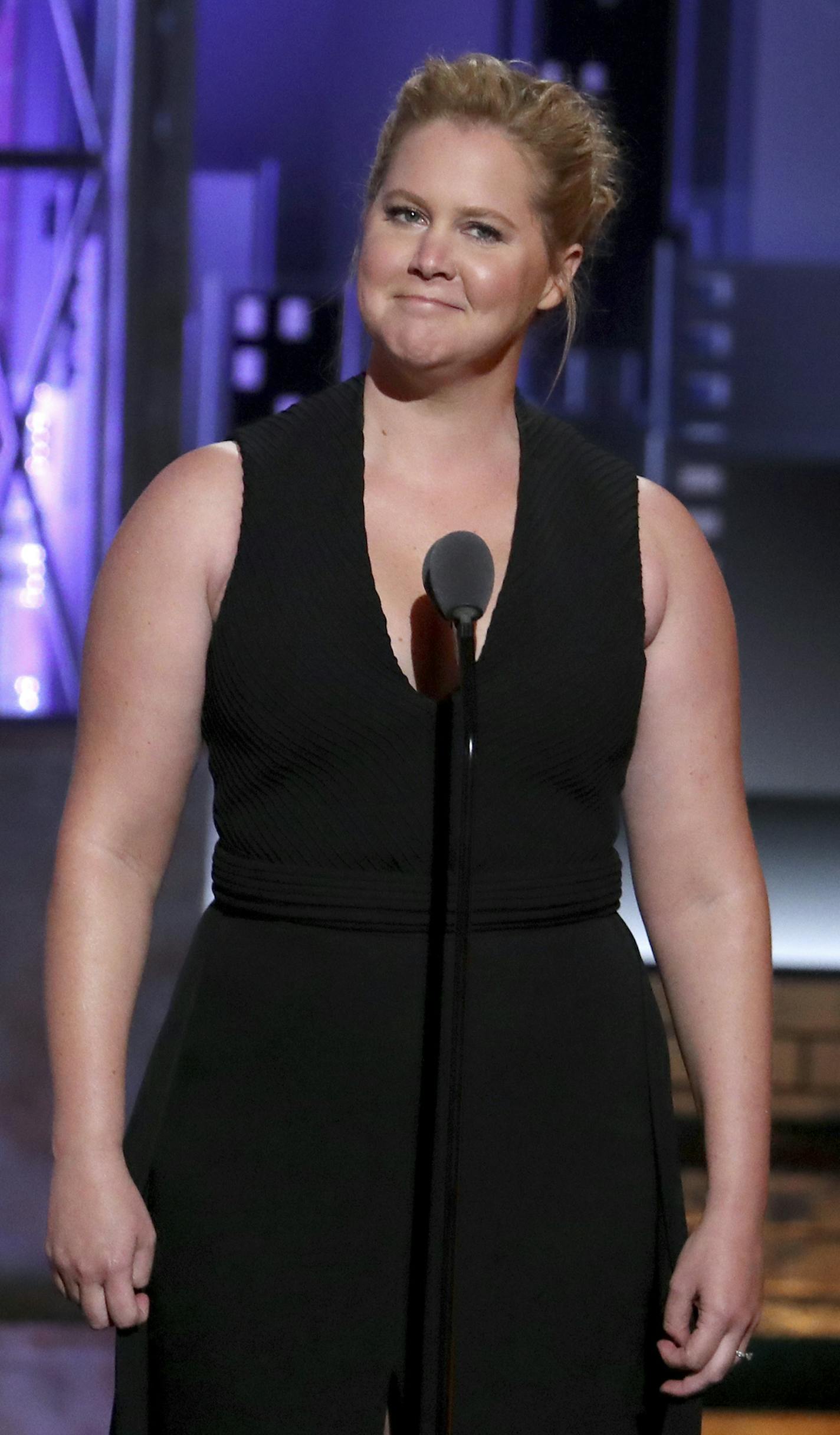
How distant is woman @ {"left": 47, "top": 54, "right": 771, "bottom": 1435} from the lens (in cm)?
107

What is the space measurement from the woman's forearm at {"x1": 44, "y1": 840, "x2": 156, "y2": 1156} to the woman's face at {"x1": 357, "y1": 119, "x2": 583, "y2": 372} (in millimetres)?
395

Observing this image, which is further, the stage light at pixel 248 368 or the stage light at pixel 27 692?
the stage light at pixel 27 692

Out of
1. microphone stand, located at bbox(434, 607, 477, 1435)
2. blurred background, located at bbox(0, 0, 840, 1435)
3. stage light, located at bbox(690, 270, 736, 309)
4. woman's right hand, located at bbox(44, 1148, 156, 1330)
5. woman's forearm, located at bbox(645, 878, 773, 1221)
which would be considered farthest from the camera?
stage light, located at bbox(690, 270, 736, 309)

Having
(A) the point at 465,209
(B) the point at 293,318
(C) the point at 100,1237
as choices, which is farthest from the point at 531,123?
(B) the point at 293,318

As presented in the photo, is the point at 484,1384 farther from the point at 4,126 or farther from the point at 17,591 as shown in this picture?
the point at 4,126

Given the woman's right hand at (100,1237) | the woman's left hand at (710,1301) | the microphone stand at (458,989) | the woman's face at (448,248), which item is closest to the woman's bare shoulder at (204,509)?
the woman's face at (448,248)

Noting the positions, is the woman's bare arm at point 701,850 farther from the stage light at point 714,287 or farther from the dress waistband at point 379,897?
the stage light at point 714,287

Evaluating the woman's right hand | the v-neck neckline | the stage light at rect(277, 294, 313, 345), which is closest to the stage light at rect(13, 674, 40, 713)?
the stage light at rect(277, 294, 313, 345)

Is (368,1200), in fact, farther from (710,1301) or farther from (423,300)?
(423,300)

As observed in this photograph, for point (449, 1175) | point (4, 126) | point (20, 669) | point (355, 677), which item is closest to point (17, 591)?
point (20, 669)

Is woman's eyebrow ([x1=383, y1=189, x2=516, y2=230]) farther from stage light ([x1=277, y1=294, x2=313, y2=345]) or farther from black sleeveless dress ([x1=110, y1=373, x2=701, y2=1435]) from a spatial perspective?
stage light ([x1=277, y1=294, x2=313, y2=345])

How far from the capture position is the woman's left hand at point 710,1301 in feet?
3.65

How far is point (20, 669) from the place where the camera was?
273cm

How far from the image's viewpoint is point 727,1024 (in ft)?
3.86
